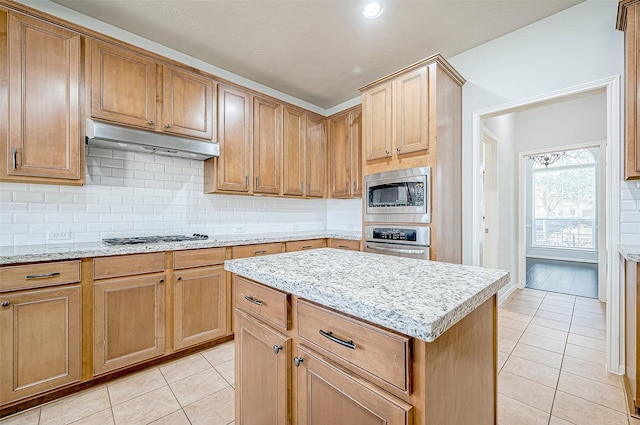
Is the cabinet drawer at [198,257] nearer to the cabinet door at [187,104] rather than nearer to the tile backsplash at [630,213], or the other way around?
the cabinet door at [187,104]

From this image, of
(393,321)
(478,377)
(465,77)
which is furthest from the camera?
(465,77)

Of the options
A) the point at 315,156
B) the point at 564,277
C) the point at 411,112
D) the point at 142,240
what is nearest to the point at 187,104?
the point at 142,240

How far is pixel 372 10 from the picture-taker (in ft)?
7.13

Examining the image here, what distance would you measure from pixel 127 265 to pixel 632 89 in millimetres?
3539

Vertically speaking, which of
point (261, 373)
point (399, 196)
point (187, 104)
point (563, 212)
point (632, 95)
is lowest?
point (261, 373)

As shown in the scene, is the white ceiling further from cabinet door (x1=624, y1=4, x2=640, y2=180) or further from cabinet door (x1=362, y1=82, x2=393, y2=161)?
cabinet door (x1=624, y1=4, x2=640, y2=180)

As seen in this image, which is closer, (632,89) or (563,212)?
(632,89)

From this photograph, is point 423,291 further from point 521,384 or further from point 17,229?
point 17,229

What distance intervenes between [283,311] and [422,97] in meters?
2.20

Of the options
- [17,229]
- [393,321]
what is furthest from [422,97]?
[17,229]

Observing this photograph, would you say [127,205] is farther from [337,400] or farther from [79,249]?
[337,400]

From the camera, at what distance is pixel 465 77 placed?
110 inches

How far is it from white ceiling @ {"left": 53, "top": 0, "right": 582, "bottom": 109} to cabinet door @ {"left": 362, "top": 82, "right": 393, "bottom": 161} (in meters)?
0.40

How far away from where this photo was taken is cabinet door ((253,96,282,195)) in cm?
314
